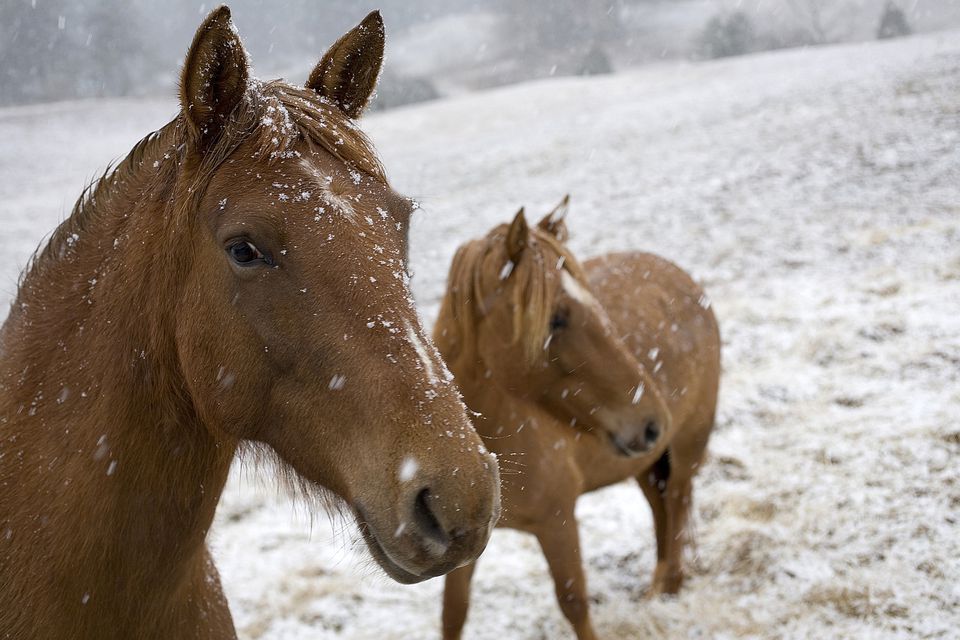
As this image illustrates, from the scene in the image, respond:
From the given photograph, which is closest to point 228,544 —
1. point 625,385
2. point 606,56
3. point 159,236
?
point 625,385

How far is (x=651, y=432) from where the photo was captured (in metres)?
3.41

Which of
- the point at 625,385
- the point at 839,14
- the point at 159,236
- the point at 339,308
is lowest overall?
the point at 839,14

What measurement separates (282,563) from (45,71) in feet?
144

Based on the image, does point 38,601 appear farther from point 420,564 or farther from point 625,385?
point 625,385

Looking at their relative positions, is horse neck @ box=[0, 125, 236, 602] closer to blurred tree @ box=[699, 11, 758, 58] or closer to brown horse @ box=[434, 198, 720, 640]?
brown horse @ box=[434, 198, 720, 640]

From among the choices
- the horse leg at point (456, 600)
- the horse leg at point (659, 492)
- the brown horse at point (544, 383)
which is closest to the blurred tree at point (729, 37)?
the horse leg at point (659, 492)

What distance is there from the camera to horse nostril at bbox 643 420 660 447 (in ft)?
11.1

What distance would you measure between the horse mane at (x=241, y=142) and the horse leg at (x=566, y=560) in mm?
2351

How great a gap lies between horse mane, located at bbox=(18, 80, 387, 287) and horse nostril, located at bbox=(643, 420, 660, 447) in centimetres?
215

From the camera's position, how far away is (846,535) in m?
4.26

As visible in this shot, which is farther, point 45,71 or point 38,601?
point 45,71

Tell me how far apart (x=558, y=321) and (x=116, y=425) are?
2160 mm

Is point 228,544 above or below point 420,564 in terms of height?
below

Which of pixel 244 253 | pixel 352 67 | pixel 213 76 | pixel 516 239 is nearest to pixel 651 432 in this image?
pixel 516 239
